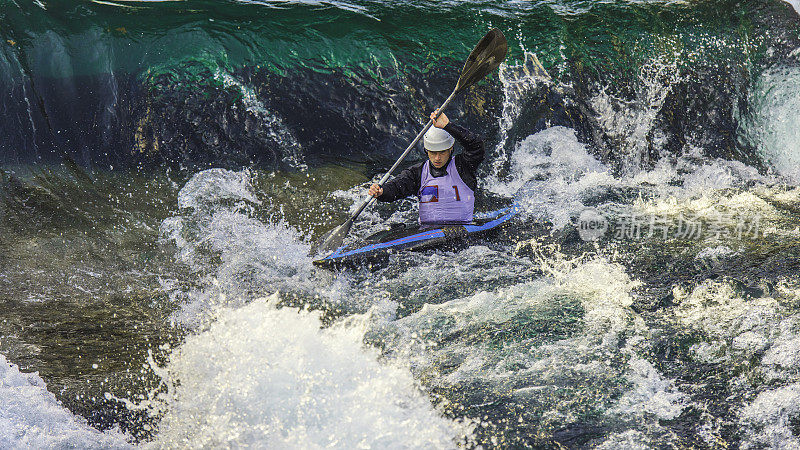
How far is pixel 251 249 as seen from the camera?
5297 millimetres

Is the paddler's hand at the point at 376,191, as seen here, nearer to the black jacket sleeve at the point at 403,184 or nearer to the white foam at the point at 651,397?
the black jacket sleeve at the point at 403,184

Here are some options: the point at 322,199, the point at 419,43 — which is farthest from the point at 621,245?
the point at 419,43

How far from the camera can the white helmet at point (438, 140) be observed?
5.01 m

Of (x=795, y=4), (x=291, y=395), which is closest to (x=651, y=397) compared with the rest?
(x=291, y=395)

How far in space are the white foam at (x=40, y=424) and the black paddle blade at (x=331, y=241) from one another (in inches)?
81.1

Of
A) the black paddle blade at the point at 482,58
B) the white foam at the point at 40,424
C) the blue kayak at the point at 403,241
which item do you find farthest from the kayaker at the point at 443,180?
the white foam at the point at 40,424

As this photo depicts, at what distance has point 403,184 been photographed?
5285 mm

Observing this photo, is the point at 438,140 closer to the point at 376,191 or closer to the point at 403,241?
the point at 376,191

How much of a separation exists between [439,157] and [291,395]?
238cm

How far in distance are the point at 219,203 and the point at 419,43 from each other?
312 cm

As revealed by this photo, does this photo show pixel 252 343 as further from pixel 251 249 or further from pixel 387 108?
pixel 387 108

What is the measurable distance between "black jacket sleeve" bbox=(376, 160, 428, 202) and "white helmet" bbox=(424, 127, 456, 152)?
10.9 inches

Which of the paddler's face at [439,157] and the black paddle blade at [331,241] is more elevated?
the paddler's face at [439,157]

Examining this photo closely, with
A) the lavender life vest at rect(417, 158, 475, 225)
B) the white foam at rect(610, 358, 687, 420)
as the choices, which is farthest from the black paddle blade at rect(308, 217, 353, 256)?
the white foam at rect(610, 358, 687, 420)
